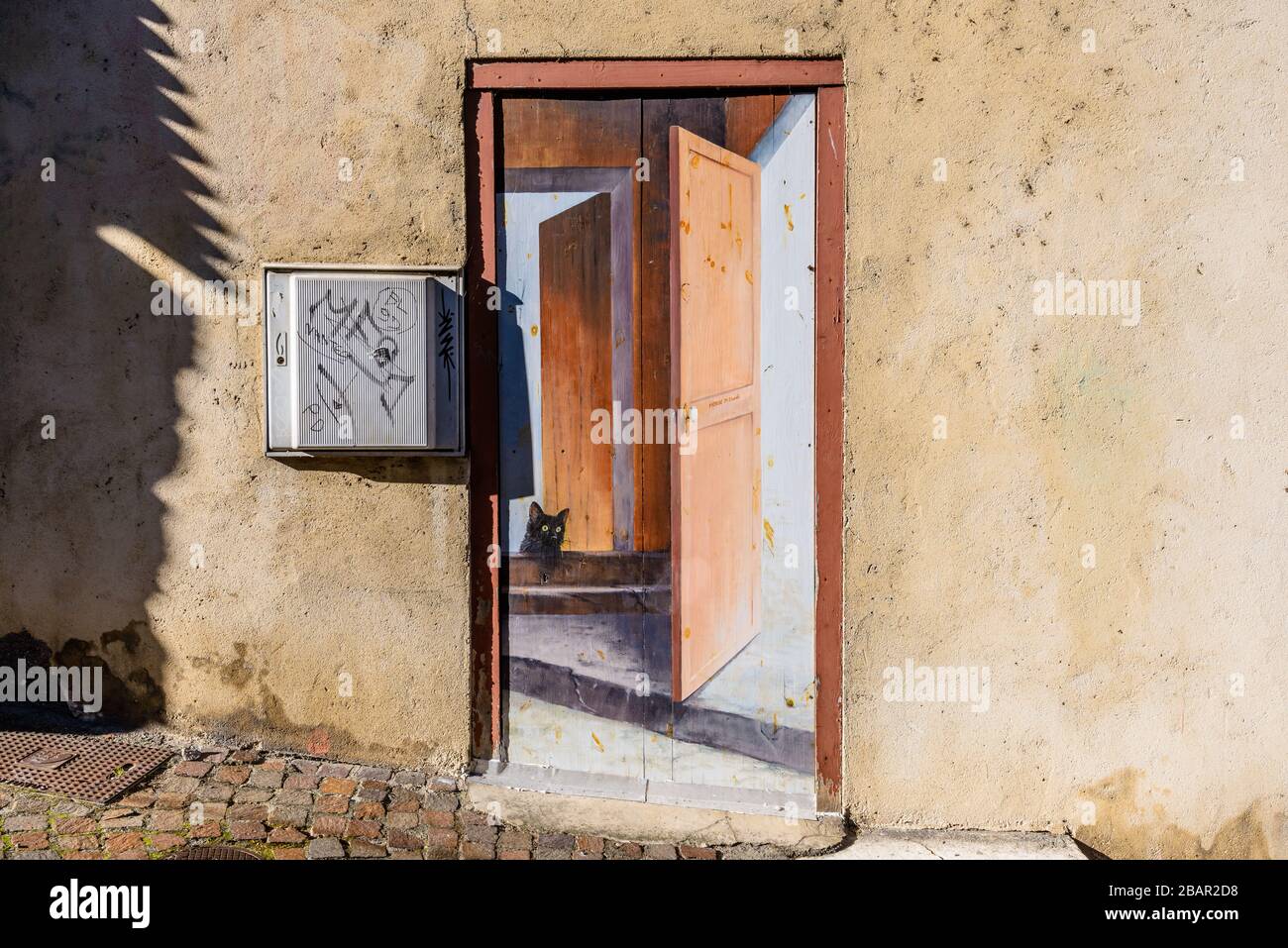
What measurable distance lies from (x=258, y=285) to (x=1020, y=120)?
3.36 metres

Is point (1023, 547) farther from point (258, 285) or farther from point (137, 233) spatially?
point (137, 233)

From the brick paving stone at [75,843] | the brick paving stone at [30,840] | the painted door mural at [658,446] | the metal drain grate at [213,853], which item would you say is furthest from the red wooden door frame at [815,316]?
the brick paving stone at [30,840]

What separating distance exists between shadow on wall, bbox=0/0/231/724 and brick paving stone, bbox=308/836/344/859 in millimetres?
1137

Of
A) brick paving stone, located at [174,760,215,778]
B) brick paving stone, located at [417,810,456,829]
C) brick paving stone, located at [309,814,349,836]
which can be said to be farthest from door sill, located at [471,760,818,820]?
brick paving stone, located at [174,760,215,778]

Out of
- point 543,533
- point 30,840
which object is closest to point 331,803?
point 30,840

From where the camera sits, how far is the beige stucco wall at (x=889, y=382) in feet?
13.1

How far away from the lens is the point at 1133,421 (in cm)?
404

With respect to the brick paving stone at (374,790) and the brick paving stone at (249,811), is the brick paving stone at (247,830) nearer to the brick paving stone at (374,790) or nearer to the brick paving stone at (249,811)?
the brick paving stone at (249,811)

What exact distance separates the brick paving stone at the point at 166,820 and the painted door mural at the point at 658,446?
4.38 feet

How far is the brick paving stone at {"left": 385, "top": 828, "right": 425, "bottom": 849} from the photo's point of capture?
12.2 ft

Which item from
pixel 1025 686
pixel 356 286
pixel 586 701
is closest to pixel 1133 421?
pixel 1025 686

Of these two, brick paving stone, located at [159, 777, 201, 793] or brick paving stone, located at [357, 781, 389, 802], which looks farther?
brick paving stone, located at [357, 781, 389, 802]

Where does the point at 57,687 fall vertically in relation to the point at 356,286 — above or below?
below

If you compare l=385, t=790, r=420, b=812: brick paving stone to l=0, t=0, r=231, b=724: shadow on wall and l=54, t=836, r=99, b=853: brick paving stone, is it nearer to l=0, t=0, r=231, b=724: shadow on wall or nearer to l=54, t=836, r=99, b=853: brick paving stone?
l=54, t=836, r=99, b=853: brick paving stone
